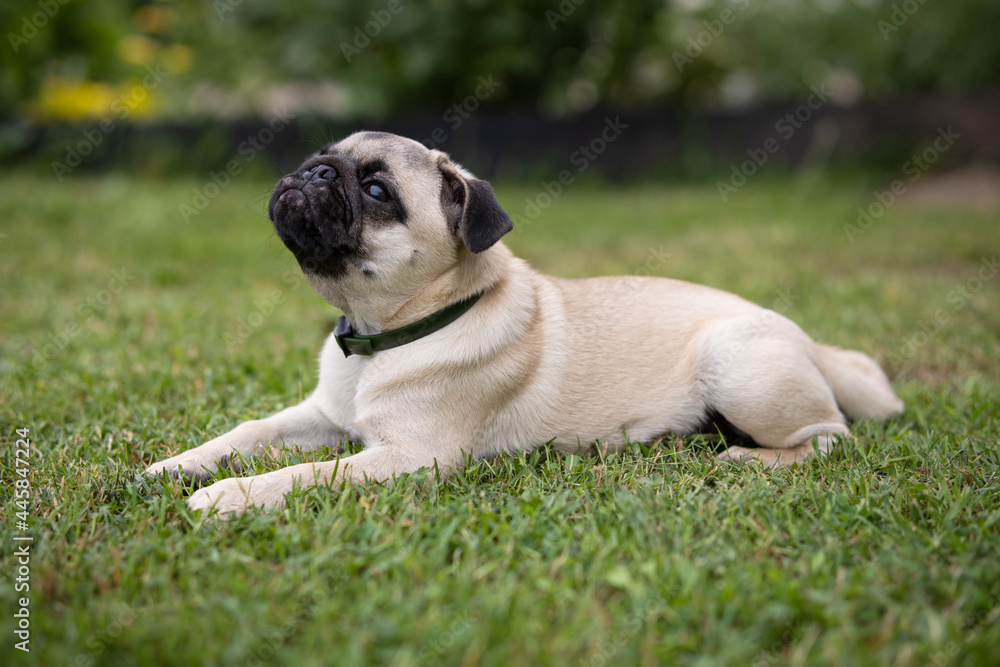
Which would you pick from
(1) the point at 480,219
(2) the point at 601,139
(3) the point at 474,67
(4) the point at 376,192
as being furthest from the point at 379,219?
(2) the point at 601,139

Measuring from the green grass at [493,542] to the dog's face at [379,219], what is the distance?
944 mm

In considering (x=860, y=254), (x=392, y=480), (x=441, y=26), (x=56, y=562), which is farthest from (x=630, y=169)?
(x=56, y=562)

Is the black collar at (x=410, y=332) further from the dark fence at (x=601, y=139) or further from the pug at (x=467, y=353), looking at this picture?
the dark fence at (x=601, y=139)

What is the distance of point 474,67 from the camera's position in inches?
499

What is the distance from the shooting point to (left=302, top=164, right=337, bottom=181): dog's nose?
3527mm

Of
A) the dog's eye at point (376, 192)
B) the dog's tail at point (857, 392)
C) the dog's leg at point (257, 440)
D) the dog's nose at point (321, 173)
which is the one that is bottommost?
the dog's tail at point (857, 392)

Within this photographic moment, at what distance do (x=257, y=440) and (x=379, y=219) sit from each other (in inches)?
48.4

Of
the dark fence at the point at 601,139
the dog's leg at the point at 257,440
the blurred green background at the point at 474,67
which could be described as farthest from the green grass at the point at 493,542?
the blurred green background at the point at 474,67

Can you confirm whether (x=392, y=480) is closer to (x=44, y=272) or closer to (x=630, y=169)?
(x=44, y=272)

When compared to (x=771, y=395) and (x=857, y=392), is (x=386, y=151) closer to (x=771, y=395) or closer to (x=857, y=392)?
(x=771, y=395)

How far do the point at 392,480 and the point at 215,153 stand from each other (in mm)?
10416

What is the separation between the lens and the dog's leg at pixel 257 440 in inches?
133

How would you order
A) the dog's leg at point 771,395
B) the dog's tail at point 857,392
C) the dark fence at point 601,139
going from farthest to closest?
the dark fence at point 601,139, the dog's tail at point 857,392, the dog's leg at point 771,395

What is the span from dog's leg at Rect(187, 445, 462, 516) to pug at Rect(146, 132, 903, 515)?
0.03 ft
